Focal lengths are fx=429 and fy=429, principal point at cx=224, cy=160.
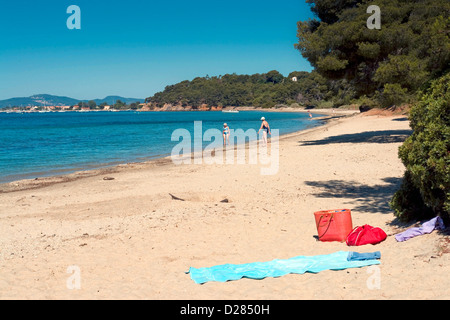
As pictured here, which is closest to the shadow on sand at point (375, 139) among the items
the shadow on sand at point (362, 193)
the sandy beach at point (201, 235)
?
the sandy beach at point (201, 235)

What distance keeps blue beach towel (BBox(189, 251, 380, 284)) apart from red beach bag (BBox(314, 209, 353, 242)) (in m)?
0.73

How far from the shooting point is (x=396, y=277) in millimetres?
4887

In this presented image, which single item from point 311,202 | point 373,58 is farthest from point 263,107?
point 311,202

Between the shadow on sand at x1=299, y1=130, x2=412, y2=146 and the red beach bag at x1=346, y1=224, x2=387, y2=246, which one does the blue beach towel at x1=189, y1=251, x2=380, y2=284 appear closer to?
the red beach bag at x1=346, y1=224, x2=387, y2=246

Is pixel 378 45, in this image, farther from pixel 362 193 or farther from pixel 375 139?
pixel 362 193

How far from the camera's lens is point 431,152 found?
5.52m

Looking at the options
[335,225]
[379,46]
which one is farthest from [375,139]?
[335,225]

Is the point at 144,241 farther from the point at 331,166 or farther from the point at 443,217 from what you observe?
the point at 331,166

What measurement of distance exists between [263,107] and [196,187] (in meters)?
162

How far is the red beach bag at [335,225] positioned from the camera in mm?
6602

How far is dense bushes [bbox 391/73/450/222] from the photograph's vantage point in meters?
5.39

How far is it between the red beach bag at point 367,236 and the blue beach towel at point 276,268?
1.47 feet

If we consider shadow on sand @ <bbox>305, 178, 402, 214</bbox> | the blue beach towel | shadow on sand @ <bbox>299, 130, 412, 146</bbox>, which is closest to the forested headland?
shadow on sand @ <bbox>299, 130, 412, 146</bbox>

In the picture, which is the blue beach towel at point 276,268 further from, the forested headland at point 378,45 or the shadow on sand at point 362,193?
the forested headland at point 378,45
